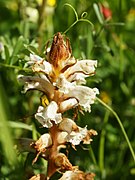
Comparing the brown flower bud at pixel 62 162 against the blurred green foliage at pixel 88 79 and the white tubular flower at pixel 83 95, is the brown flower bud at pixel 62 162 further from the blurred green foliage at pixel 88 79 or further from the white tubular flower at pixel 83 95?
the blurred green foliage at pixel 88 79

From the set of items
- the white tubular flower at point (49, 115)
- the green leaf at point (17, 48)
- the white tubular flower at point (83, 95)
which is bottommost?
the white tubular flower at point (49, 115)

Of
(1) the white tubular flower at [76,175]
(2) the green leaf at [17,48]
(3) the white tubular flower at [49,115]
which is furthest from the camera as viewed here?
(2) the green leaf at [17,48]

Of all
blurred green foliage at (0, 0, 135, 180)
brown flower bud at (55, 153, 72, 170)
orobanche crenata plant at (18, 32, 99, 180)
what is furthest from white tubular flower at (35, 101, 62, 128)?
blurred green foliage at (0, 0, 135, 180)

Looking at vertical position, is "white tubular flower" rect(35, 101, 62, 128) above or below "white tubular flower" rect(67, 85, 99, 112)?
below

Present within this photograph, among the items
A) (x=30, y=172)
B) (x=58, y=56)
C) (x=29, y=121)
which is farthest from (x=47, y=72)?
(x=29, y=121)

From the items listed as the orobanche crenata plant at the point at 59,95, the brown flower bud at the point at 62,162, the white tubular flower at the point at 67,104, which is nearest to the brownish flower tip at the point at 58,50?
the orobanche crenata plant at the point at 59,95

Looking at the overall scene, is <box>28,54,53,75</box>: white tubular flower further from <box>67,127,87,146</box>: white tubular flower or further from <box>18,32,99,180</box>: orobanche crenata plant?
<box>67,127,87,146</box>: white tubular flower

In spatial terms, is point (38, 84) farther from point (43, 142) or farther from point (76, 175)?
point (76, 175)

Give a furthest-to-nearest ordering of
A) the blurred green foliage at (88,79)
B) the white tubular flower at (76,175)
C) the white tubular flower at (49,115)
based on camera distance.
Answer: the blurred green foliage at (88,79), the white tubular flower at (76,175), the white tubular flower at (49,115)

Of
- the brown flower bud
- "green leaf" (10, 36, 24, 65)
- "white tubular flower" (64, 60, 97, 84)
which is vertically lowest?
the brown flower bud

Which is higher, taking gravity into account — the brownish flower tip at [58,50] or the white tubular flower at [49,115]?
the brownish flower tip at [58,50]
